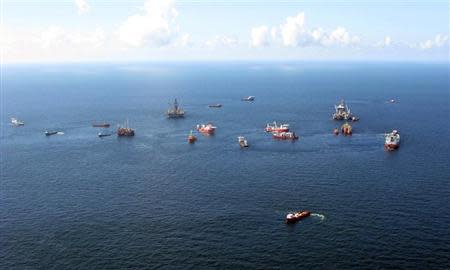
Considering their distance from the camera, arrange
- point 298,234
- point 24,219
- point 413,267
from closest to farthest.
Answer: point 413,267, point 298,234, point 24,219

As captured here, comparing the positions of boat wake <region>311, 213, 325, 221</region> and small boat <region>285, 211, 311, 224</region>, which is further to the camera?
boat wake <region>311, 213, 325, 221</region>

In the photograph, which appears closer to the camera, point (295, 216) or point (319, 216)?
point (295, 216)

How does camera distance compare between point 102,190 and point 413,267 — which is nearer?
point 413,267

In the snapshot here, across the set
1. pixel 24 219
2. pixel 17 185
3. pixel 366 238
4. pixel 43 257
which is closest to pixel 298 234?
pixel 366 238

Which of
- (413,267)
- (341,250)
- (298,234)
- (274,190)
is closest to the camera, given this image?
(413,267)

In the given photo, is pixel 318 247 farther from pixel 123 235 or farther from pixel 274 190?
pixel 123 235

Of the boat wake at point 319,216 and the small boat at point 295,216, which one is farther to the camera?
the boat wake at point 319,216

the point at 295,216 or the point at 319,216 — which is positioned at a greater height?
the point at 295,216

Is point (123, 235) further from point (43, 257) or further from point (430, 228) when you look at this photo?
point (430, 228)

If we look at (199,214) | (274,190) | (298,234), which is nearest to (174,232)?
(199,214)
